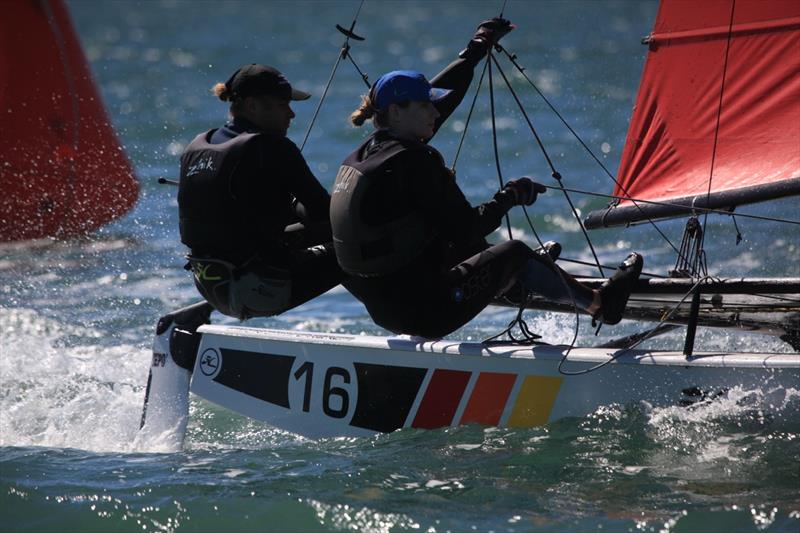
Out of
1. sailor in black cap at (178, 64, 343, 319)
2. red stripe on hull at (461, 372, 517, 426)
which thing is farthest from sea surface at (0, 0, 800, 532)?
sailor in black cap at (178, 64, 343, 319)

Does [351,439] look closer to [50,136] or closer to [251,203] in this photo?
[251,203]

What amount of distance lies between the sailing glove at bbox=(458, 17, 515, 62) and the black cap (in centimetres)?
88

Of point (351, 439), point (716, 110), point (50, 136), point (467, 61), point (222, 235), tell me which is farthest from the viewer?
point (50, 136)

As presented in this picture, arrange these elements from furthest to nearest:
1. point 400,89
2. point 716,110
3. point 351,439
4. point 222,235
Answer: point 716,110
point 351,439
point 222,235
point 400,89

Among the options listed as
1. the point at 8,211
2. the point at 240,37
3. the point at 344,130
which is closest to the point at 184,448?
the point at 8,211

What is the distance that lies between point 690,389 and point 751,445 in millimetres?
236

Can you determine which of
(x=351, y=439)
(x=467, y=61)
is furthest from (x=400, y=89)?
(x=351, y=439)

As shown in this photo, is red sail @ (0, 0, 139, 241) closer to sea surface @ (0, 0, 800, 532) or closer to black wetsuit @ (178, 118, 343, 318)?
sea surface @ (0, 0, 800, 532)

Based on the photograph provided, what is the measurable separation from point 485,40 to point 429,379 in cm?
130

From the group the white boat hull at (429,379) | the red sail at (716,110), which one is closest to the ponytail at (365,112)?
the white boat hull at (429,379)

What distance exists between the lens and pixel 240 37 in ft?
65.5

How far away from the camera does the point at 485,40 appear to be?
173 inches

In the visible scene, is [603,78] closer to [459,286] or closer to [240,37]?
[240,37]

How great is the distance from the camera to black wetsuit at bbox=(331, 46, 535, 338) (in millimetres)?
3510
